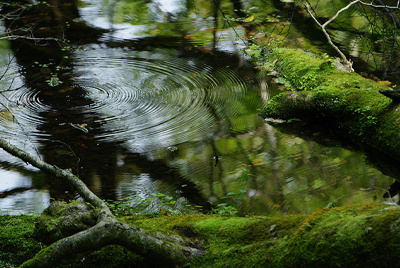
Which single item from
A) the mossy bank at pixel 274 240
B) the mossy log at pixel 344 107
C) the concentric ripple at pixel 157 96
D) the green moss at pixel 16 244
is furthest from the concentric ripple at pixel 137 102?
the mossy bank at pixel 274 240

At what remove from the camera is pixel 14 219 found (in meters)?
3.31

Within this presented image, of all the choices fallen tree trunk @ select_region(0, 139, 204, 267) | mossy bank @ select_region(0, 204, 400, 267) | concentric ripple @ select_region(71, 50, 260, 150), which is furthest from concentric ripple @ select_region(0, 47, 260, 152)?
fallen tree trunk @ select_region(0, 139, 204, 267)

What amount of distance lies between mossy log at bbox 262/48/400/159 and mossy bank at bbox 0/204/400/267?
2.96 metres

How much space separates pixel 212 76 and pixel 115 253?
5706mm

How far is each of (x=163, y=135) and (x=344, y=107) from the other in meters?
2.61

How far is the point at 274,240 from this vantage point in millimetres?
2352

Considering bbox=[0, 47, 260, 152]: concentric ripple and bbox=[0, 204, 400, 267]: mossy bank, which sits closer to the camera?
bbox=[0, 204, 400, 267]: mossy bank

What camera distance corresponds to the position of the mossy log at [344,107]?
5.16 meters

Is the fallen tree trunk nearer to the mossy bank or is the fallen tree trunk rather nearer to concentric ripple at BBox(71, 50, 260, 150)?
the mossy bank

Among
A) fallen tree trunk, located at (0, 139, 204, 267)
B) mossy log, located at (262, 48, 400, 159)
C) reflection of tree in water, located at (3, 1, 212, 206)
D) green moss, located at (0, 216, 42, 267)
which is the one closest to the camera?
fallen tree trunk, located at (0, 139, 204, 267)

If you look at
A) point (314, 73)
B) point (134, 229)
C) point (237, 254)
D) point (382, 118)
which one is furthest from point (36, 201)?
point (314, 73)

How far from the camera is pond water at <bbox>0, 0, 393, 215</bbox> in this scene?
4.47 m

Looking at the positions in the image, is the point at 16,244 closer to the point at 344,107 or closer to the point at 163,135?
the point at 163,135

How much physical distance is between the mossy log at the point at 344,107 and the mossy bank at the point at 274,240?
2.96 meters
